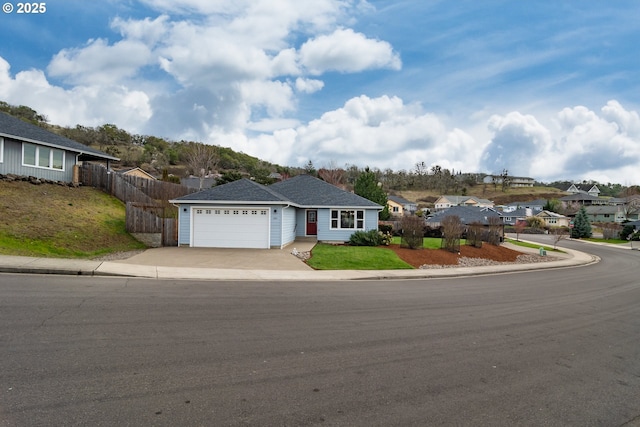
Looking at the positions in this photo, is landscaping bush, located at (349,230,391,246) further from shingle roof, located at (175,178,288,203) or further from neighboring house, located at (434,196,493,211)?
neighboring house, located at (434,196,493,211)

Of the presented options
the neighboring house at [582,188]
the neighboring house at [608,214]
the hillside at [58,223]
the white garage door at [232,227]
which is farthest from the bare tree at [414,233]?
the neighboring house at [582,188]

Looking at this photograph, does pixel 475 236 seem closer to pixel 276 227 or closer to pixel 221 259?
pixel 276 227

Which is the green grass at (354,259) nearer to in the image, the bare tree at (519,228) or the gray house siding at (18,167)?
the gray house siding at (18,167)

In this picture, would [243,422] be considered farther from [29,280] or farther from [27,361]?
[29,280]

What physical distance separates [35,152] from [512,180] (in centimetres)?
15596

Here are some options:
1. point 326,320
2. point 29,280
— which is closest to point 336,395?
point 326,320

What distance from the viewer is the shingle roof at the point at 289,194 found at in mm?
21625

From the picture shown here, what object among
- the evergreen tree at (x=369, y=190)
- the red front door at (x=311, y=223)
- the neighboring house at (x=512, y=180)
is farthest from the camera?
the neighboring house at (x=512, y=180)

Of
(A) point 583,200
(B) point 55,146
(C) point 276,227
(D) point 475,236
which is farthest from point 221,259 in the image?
(A) point 583,200

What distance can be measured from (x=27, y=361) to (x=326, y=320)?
4.82 meters

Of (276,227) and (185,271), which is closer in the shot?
(185,271)

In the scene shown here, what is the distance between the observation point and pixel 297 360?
552cm

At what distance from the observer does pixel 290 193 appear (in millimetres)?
28875

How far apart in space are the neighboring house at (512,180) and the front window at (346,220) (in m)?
120
